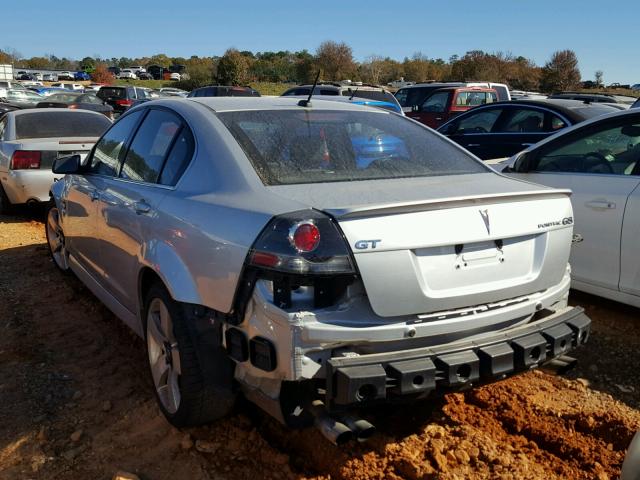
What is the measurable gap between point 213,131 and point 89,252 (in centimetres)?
188

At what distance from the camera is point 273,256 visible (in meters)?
2.47

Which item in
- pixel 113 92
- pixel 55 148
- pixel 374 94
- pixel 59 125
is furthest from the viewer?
pixel 113 92

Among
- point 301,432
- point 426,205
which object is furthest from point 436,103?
point 426,205

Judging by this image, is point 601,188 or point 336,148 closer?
point 336,148

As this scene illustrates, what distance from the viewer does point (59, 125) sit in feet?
29.7

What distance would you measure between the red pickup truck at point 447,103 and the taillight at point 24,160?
356 inches

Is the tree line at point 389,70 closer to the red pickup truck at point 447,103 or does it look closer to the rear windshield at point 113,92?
the rear windshield at point 113,92

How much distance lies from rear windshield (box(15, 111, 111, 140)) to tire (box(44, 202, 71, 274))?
127 inches

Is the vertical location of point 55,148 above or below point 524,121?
below

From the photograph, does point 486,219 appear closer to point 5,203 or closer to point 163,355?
point 163,355

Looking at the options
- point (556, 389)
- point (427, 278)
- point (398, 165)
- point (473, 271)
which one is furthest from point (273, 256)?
point (556, 389)

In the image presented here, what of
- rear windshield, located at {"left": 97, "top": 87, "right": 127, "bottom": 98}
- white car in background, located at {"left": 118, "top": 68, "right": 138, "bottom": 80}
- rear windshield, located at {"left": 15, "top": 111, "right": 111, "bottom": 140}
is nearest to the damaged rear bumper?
rear windshield, located at {"left": 15, "top": 111, "right": 111, "bottom": 140}

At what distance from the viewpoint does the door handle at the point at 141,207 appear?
3.37 metres

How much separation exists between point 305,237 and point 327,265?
5.5 inches
